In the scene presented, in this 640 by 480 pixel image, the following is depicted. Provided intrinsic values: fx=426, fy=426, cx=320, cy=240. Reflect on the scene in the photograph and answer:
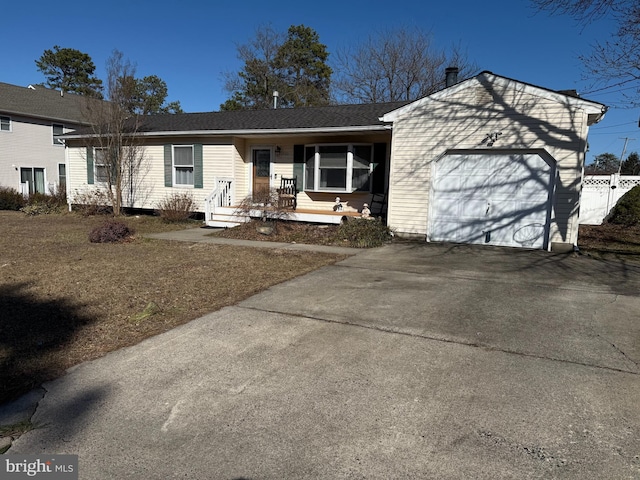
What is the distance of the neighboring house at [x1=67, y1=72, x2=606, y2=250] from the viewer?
9.23 m

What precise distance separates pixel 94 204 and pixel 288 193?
7.84 m

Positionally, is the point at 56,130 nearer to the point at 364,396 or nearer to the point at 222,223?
the point at 222,223

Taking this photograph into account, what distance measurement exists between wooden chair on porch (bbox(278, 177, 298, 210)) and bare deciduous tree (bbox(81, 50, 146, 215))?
574cm

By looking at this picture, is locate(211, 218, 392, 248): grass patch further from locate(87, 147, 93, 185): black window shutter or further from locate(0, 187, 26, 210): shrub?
locate(0, 187, 26, 210): shrub

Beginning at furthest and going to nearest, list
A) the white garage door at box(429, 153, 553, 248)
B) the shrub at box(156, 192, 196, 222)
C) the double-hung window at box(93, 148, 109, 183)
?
1. the double-hung window at box(93, 148, 109, 183)
2. the shrub at box(156, 192, 196, 222)
3. the white garage door at box(429, 153, 553, 248)

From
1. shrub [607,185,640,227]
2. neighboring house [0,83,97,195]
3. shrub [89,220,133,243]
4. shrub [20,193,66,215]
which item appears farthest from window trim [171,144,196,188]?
shrub [607,185,640,227]

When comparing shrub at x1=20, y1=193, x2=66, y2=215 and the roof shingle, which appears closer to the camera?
shrub at x1=20, y1=193, x2=66, y2=215

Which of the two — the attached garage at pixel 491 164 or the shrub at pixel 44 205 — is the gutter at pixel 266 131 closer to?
the attached garage at pixel 491 164

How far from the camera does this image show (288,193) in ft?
43.7

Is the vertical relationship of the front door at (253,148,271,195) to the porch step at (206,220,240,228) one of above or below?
above

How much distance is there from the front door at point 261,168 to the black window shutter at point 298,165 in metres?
1.06

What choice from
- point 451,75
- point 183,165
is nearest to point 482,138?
point 451,75

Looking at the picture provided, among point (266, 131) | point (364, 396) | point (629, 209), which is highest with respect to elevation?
point (266, 131)

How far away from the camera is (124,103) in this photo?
50.0 ft
